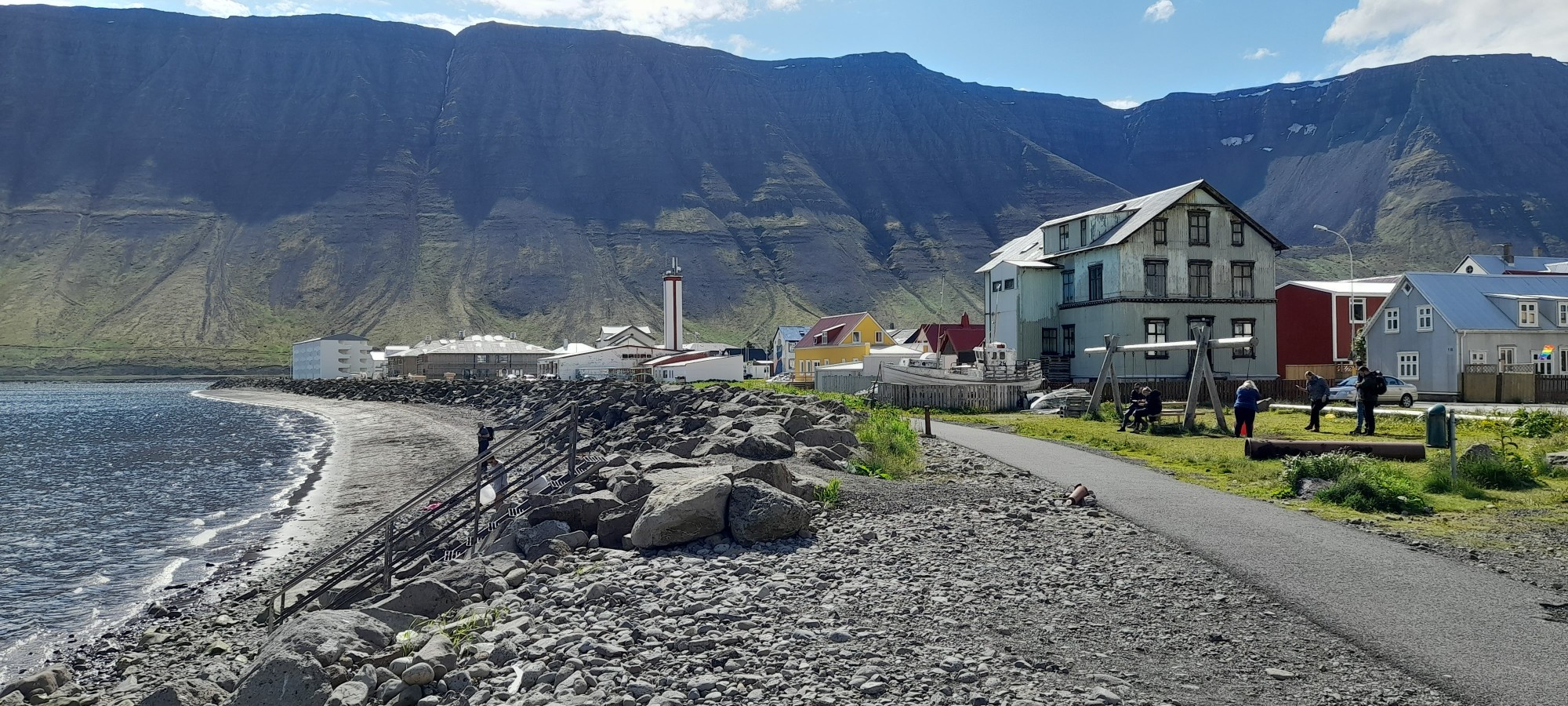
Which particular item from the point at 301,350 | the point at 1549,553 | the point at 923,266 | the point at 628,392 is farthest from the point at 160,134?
the point at 1549,553

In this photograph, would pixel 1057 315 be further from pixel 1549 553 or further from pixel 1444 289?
pixel 1549 553

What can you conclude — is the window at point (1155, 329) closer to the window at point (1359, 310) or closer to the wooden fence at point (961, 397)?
the wooden fence at point (961, 397)

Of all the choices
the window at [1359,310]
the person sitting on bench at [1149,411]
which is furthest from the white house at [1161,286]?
the person sitting on bench at [1149,411]

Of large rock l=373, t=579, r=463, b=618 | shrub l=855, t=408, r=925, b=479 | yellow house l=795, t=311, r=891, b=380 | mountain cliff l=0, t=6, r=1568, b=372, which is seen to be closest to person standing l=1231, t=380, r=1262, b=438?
shrub l=855, t=408, r=925, b=479

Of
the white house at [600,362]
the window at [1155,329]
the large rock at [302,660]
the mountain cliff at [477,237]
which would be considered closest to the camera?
the large rock at [302,660]

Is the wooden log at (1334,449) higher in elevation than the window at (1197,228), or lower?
lower

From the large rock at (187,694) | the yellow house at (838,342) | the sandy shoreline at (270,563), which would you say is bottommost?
the sandy shoreline at (270,563)

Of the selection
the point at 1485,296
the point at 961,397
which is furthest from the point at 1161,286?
Result: the point at 961,397

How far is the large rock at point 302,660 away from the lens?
9.29 m

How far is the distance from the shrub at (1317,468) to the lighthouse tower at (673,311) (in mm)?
94774

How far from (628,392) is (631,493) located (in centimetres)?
4046

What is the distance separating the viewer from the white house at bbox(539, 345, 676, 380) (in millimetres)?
95688

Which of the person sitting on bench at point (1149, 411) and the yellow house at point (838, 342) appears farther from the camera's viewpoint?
the yellow house at point (838, 342)

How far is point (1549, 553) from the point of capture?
429 inches
